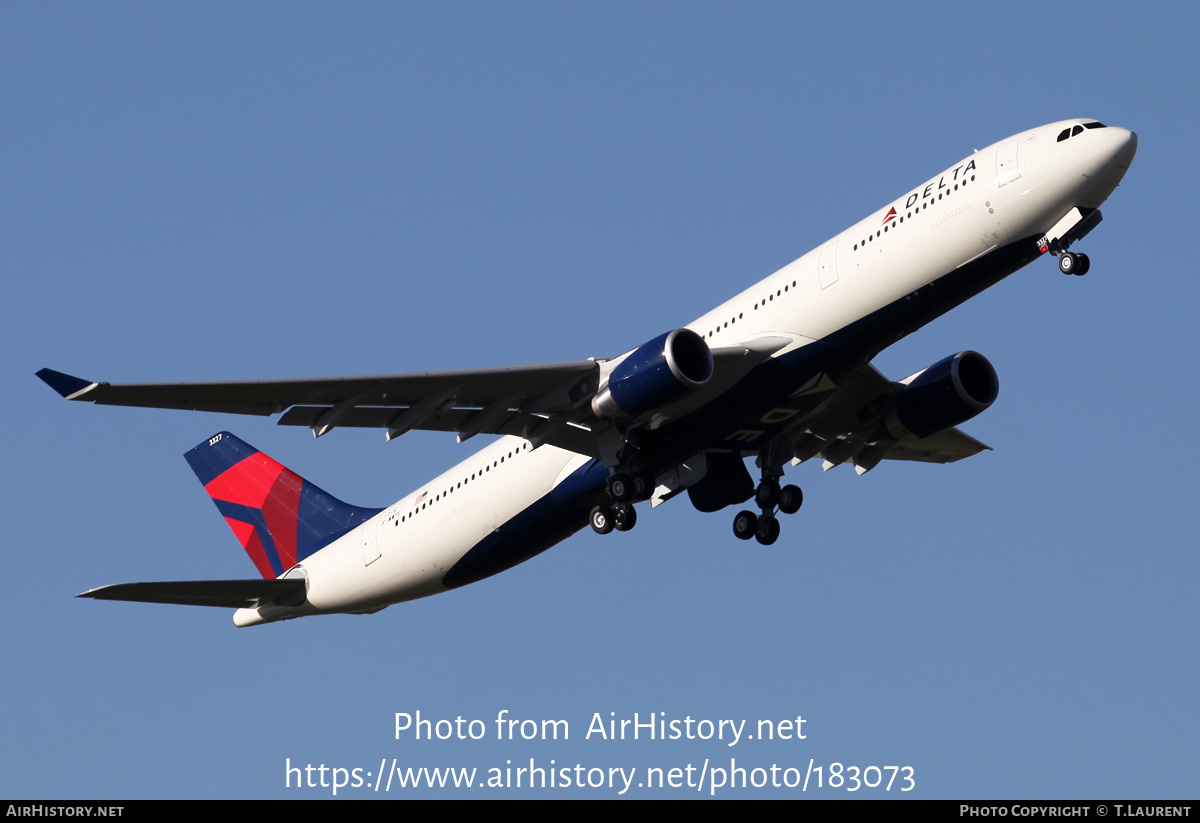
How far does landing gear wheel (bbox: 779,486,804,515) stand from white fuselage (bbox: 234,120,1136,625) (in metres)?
4.39

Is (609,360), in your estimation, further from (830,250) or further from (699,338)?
(830,250)

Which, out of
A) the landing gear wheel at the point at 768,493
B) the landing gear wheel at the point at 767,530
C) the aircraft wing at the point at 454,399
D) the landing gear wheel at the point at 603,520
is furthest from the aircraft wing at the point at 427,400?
the landing gear wheel at the point at 767,530

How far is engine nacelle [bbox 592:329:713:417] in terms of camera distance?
1096 inches

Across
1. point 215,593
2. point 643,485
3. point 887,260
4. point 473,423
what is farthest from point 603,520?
point 215,593

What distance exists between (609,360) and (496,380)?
2.35 m

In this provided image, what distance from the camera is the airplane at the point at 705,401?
1067 inches

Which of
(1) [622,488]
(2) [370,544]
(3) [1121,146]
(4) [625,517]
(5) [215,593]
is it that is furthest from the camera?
(2) [370,544]

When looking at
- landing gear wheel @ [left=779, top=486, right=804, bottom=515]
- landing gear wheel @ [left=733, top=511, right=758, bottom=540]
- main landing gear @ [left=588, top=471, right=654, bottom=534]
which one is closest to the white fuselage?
main landing gear @ [left=588, top=471, right=654, bottom=534]

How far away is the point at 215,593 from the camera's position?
34.7 m

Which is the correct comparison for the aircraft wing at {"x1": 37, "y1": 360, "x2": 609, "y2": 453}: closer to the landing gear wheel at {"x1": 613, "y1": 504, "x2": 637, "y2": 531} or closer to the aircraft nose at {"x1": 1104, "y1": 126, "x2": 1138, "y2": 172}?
the landing gear wheel at {"x1": 613, "y1": 504, "x2": 637, "y2": 531}

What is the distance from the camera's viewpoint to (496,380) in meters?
29.0

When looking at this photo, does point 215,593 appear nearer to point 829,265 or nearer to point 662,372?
point 662,372

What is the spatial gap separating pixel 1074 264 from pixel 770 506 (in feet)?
30.0
